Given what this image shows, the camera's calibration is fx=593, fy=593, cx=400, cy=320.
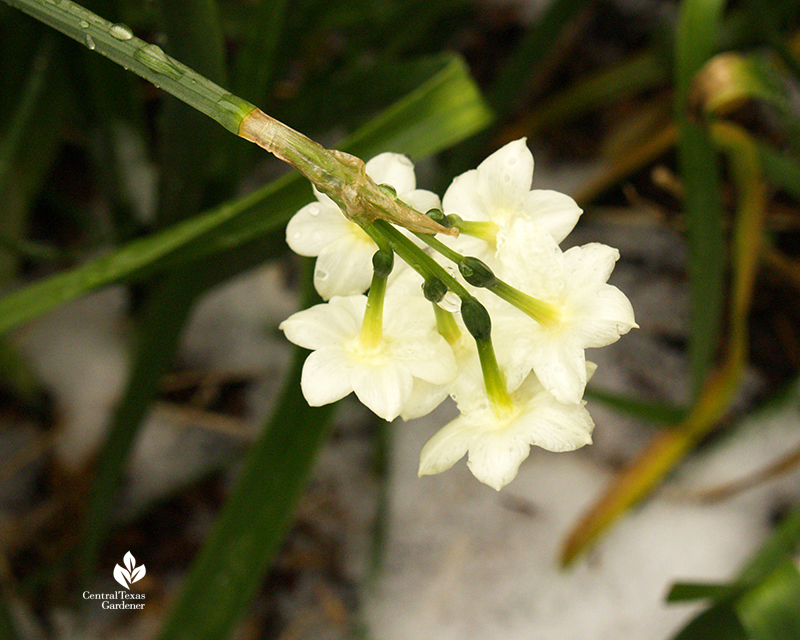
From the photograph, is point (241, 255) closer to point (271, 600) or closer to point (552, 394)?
point (552, 394)

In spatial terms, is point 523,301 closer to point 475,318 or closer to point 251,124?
point 475,318

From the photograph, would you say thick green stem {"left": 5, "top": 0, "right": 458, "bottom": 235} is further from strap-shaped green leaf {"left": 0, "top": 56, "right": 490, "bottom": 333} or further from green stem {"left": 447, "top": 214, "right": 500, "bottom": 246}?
strap-shaped green leaf {"left": 0, "top": 56, "right": 490, "bottom": 333}

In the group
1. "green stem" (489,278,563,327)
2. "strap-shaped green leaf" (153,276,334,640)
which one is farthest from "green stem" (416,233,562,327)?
"strap-shaped green leaf" (153,276,334,640)

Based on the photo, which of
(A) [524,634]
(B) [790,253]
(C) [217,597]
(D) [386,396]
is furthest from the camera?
(B) [790,253]

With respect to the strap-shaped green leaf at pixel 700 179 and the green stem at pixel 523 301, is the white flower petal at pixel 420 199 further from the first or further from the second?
the strap-shaped green leaf at pixel 700 179

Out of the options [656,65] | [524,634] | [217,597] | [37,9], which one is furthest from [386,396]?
[656,65]

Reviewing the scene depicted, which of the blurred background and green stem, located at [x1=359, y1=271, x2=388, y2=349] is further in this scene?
the blurred background
